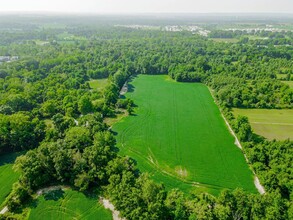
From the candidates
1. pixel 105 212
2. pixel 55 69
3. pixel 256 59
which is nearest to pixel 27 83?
pixel 55 69

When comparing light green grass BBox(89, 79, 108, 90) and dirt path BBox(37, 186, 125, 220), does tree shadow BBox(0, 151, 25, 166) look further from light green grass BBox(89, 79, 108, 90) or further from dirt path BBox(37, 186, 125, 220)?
light green grass BBox(89, 79, 108, 90)

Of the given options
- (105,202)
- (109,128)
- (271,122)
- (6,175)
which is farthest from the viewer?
(271,122)

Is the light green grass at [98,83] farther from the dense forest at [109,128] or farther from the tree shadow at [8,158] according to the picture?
the tree shadow at [8,158]

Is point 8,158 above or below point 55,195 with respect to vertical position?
above

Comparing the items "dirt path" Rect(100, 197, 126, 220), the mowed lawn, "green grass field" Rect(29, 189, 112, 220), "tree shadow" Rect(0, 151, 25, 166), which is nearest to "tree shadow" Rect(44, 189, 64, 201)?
"green grass field" Rect(29, 189, 112, 220)

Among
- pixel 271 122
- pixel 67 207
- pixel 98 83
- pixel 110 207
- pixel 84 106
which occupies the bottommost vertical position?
pixel 67 207

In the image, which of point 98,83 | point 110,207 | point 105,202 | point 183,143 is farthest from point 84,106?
point 110,207

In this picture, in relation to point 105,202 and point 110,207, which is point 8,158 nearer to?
point 105,202
